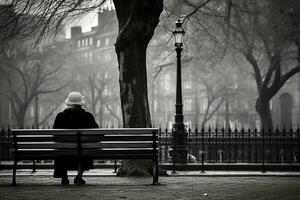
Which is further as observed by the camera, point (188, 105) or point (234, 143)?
point (188, 105)

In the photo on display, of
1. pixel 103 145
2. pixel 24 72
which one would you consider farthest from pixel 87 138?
pixel 24 72

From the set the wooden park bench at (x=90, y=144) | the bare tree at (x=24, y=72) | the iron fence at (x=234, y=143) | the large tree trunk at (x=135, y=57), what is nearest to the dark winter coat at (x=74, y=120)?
the wooden park bench at (x=90, y=144)

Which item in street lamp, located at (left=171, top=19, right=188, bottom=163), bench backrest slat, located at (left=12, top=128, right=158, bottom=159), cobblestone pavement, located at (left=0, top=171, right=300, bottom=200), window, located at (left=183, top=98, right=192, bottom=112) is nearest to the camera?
cobblestone pavement, located at (left=0, top=171, right=300, bottom=200)

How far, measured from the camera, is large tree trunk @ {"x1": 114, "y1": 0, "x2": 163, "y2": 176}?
11.7m

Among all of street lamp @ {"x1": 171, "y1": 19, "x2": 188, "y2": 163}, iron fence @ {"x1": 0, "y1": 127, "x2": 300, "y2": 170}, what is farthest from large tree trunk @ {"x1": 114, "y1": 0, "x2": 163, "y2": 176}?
iron fence @ {"x1": 0, "y1": 127, "x2": 300, "y2": 170}

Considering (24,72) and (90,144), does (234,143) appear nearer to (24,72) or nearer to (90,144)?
(90,144)

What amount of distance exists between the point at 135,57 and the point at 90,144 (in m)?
3.11

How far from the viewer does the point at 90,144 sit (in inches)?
371

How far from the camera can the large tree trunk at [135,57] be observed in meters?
11.7

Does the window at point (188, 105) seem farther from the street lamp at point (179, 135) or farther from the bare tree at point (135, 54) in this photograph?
the bare tree at point (135, 54)

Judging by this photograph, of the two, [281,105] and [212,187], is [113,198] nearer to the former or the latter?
[212,187]

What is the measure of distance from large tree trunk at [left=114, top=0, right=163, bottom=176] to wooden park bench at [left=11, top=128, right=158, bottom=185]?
2357mm

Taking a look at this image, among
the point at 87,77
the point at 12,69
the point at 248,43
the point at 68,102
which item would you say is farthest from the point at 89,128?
the point at 87,77

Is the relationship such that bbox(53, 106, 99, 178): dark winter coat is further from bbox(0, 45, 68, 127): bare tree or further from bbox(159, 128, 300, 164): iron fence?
bbox(0, 45, 68, 127): bare tree
